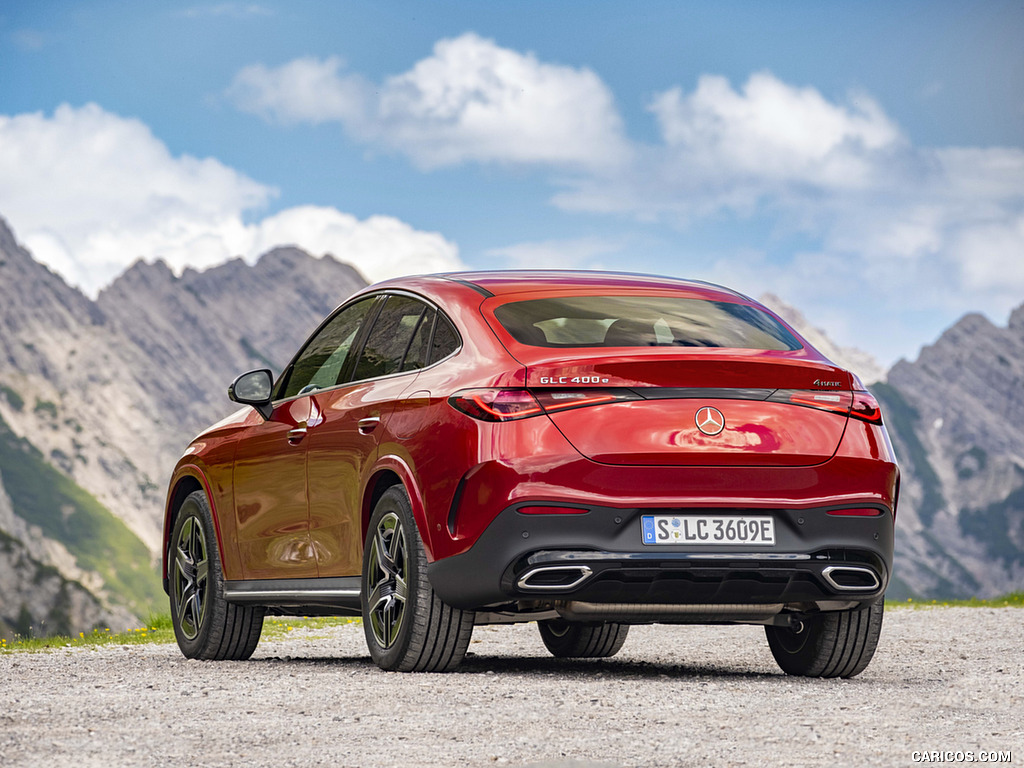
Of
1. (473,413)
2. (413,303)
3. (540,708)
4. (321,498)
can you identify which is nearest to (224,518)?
(321,498)

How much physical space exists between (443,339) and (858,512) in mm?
2065

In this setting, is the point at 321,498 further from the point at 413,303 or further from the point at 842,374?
the point at 842,374

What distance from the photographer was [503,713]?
5156 millimetres

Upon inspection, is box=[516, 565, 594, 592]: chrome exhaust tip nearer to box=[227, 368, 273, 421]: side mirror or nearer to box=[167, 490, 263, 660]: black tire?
box=[227, 368, 273, 421]: side mirror

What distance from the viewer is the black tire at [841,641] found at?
6.71 metres

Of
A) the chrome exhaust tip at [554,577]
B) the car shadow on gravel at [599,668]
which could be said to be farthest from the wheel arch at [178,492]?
the chrome exhaust tip at [554,577]

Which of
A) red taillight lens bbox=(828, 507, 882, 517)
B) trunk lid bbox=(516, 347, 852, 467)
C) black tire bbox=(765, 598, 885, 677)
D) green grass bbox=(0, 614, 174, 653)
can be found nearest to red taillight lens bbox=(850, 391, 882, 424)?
trunk lid bbox=(516, 347, 852, 467)

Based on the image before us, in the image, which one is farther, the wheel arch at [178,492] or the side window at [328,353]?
the wheel arch at [178,492]

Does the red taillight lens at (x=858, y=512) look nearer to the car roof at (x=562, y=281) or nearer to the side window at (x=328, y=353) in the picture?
the car roof at (x=562, y=281)

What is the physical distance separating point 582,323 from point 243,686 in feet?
7.42

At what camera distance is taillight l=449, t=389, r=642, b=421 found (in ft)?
19.0

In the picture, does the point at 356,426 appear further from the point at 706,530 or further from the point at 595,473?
the point at 706,530

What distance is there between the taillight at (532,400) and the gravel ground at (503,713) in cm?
116

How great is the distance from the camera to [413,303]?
7.01 metres
